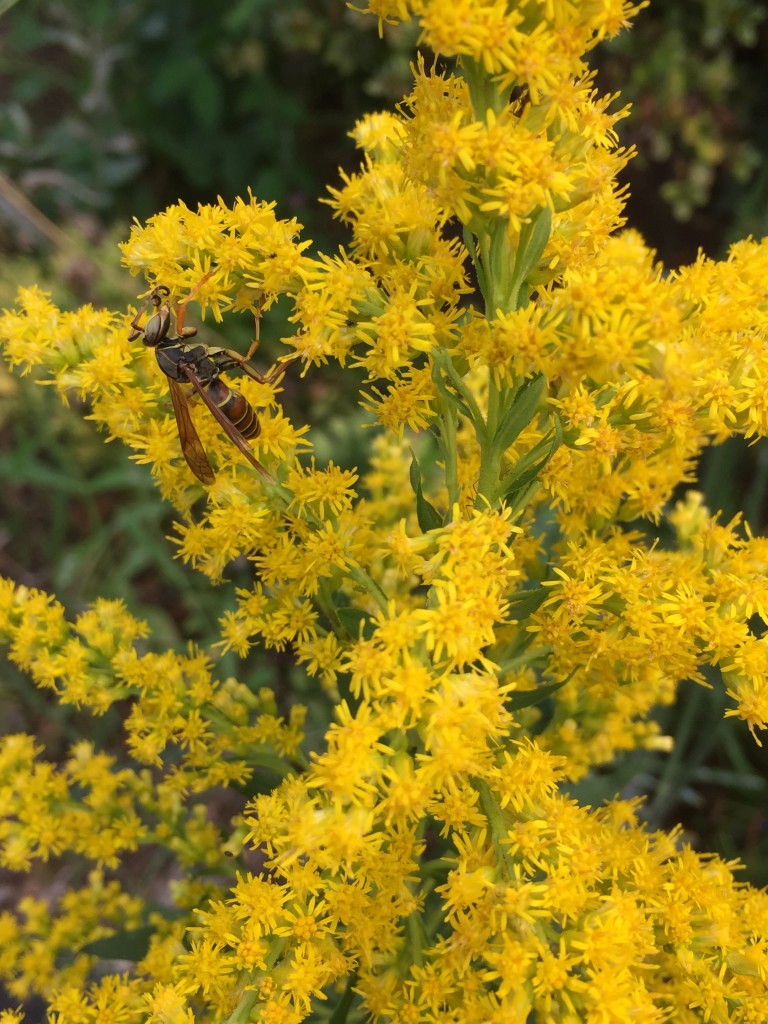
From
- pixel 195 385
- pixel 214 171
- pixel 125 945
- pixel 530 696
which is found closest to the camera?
pixel 530 696

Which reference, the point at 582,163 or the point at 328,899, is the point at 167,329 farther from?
the point at 328,899

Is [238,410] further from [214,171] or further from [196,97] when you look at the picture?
[214,171]

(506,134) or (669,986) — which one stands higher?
(506,134)

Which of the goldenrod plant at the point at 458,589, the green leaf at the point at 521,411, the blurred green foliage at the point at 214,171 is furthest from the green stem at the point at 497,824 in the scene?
the blurred green foliage at the point at 214,171

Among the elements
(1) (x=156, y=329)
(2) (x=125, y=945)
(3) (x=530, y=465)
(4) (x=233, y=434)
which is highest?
(3) (x=530, y=465)

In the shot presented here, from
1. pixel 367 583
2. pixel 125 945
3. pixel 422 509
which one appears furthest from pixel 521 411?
pixel 125 945

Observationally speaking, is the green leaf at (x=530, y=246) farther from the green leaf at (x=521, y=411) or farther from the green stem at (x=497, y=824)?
the green stem at (x=497, y=824)

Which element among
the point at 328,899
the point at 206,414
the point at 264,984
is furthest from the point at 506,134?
the point at 264,984
